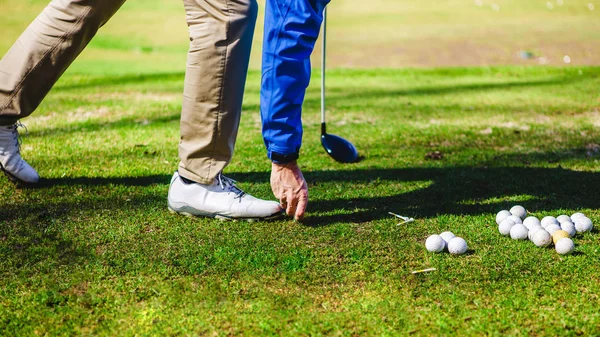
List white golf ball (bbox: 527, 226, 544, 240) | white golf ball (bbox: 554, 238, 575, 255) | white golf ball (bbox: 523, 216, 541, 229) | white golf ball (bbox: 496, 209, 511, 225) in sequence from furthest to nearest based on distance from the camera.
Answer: white golf ball (bbox: 496, 209, 511, 225), white golf ball (bbox: 523, 216, 541, 229), white golf ball (bbox: 527, 226, 544, 240), white golf ball (bbox: 554, 238, 575, 255)

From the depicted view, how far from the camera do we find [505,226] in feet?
9.22

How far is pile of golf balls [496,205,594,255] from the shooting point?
2.62 m

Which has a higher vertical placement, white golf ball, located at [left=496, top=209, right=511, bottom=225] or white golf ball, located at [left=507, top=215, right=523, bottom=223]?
white golf ball, located at [left=507, top=215, right=523, bottom=223]

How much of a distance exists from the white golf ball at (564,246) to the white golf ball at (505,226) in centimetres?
25

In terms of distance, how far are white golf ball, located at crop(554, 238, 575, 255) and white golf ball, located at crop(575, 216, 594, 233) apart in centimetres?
30

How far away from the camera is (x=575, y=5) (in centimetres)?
1619

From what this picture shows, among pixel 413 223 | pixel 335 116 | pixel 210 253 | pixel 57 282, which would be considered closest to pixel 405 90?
pixel 335 116

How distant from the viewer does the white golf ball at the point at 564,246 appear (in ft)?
8.43

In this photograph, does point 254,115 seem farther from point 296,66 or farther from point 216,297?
point 216,297

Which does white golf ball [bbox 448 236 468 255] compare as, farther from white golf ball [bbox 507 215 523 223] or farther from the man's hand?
the man's hand

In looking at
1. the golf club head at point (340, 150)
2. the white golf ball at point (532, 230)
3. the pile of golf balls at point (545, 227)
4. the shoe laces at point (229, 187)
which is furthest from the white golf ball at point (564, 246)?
the golf club head at point (340, 150)

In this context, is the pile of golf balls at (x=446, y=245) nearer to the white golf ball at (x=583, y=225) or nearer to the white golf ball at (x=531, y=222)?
the white golf ball at (x=531, y=222)

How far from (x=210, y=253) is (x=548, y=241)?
56.2 inches

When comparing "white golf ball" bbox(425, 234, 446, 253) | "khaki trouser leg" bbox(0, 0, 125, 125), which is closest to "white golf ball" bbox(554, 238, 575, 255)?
"white golf ball" bbox(425, 234, 446, 253)
